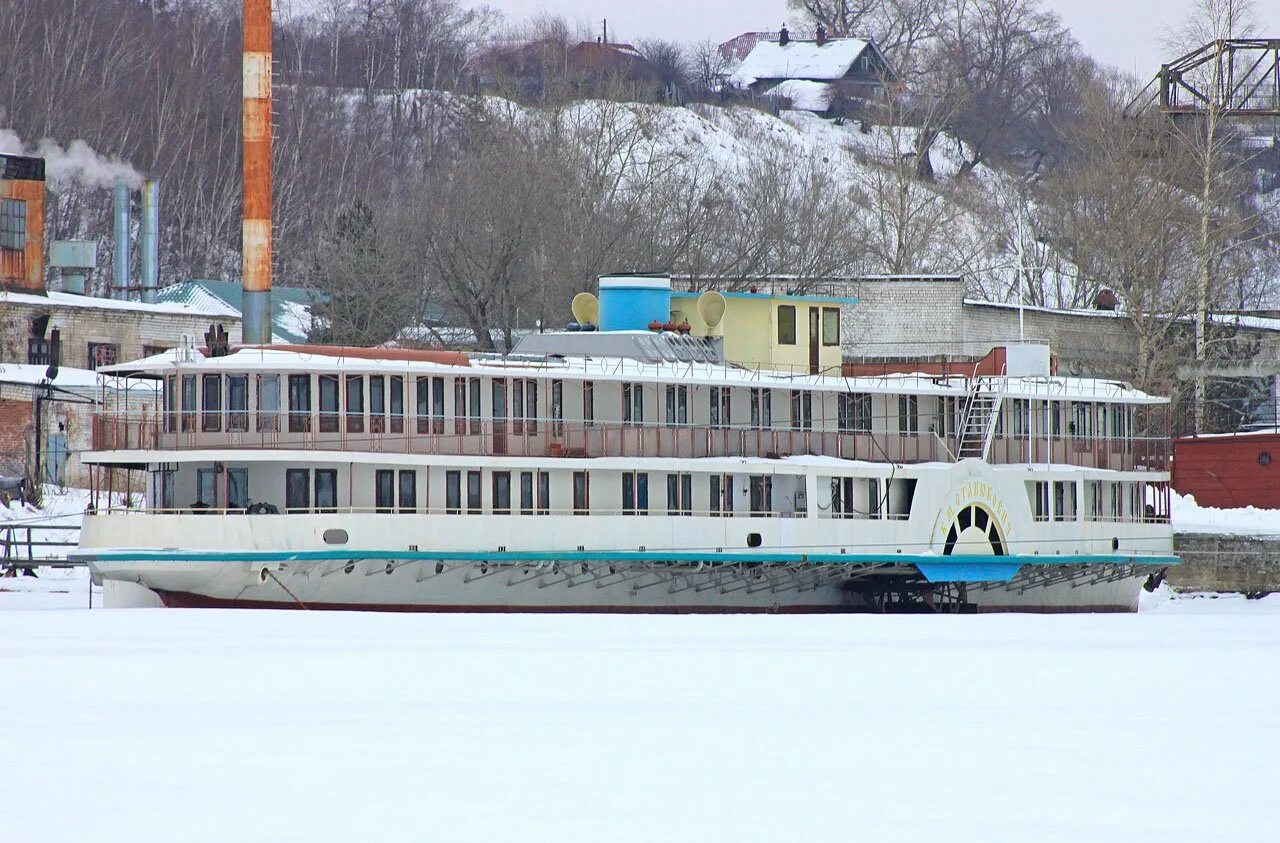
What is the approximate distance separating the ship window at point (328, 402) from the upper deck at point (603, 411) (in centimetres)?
3

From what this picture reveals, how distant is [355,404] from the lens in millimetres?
32531

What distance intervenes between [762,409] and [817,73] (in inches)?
3786

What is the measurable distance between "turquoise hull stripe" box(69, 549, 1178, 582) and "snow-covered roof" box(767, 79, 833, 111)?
91.1m

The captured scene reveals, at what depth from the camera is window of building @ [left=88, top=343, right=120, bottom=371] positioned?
56.1 meters

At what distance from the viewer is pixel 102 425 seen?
3306 centimetres

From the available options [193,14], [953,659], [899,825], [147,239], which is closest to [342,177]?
[193,14]

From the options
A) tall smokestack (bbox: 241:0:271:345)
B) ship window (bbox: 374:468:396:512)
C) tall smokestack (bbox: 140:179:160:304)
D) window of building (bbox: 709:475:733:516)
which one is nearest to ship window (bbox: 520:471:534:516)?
ship window (bbox: 374:468:396:512)

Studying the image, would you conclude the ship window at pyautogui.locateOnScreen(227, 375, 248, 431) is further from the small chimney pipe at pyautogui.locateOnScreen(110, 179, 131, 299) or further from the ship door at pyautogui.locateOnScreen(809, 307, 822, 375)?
the small chimney pipe at pyautogui.locateOnScreen(110, 179, 131, 299)

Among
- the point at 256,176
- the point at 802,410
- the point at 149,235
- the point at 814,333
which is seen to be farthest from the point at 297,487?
the point at 149,235

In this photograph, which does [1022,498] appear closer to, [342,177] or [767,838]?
[767,838]

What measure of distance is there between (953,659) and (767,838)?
34.4 feet

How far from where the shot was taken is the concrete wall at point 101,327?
5416 cm

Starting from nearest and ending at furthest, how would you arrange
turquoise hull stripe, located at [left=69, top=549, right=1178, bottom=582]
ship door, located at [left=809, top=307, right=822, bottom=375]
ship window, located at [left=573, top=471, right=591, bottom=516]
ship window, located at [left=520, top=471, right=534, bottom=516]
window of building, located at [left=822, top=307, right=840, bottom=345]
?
turquoise hull stripe, located at [left=69, top=549, right=1178, bottom=582]
ship window, located at [left=520, top=471, right=534, bottom=516]
ship window, located at [left=573, top=471, right=591, bottom=516]
ship door, located at [left=809, top=307, right=822, bottom=375]
window of building, located at [left=822, top=307, right=840, bottom=345]

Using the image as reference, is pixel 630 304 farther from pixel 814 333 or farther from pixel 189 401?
pixel 189 401
